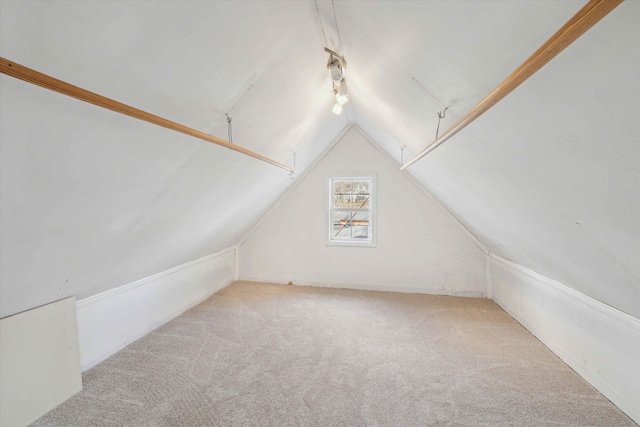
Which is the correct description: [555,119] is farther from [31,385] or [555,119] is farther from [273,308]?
[273,308]

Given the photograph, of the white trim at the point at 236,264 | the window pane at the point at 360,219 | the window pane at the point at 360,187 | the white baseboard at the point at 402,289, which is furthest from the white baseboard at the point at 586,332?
the white trim at the point at 236,264

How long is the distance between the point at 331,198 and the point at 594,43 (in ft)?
12.5

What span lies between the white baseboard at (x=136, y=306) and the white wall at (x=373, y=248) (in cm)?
100

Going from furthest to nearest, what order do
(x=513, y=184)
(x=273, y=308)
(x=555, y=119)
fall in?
(x=273, y=308), (x=513, y=184), (x=555, y=119)

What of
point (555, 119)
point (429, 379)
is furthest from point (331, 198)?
point (555, 119)

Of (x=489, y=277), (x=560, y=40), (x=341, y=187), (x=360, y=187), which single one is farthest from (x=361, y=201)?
(x=560, y=40)

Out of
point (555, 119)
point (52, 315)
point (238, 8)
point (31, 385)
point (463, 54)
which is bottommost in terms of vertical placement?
point (31, 385)

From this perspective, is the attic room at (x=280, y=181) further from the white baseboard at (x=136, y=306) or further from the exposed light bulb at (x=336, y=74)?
the exposed light bulb at (x=336, y=74)

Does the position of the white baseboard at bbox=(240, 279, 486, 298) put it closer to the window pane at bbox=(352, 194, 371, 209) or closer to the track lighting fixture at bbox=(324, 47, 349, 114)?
the window pane at bbox=(352, 194, 371, 209)

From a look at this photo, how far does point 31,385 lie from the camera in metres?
1.73

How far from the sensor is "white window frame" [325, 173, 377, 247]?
4289mm

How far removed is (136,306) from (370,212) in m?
3.12

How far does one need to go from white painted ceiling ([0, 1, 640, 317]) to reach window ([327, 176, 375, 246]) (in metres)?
1.98

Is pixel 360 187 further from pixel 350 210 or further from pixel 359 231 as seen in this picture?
pixel 359 231
